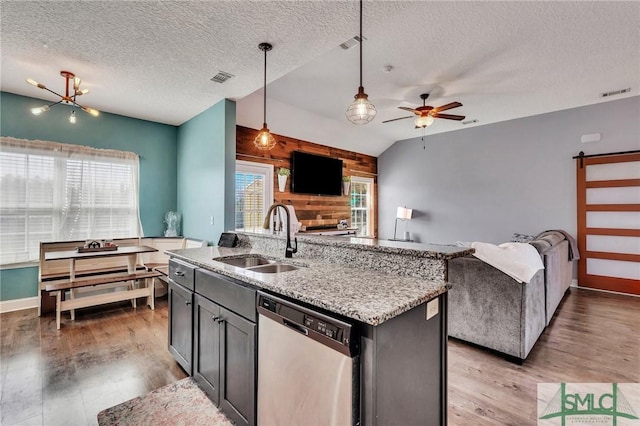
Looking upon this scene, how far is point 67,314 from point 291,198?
3.56m

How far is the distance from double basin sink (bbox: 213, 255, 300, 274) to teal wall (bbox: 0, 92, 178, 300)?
299 cm

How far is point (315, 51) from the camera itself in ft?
8.56

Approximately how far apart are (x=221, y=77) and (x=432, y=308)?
3004 millimetres

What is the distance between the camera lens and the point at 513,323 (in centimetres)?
243

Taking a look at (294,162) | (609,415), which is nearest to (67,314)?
(294,162)

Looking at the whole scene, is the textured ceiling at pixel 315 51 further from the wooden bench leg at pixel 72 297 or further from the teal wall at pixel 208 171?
the wooden bench leg at pixel 72 297

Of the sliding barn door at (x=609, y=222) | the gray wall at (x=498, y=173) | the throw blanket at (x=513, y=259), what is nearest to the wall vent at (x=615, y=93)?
the gray wall at (x=498, y=173)

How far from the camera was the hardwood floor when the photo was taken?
1896 mm

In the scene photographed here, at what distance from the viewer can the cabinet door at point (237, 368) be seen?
1517 mm

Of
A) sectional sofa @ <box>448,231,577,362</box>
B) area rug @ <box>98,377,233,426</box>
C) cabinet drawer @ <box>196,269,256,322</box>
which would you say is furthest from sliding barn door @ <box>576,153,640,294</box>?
area rug @ <box>98,377,233,426</box>

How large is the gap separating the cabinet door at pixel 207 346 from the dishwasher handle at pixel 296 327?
649 mm

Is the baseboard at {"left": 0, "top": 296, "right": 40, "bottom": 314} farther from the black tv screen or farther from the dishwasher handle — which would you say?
the dishwasher handle

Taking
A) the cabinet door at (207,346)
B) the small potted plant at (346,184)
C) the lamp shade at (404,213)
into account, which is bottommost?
the cabinet door at (207,346)

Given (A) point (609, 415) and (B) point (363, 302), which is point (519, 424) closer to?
(A) point (609, 415)
